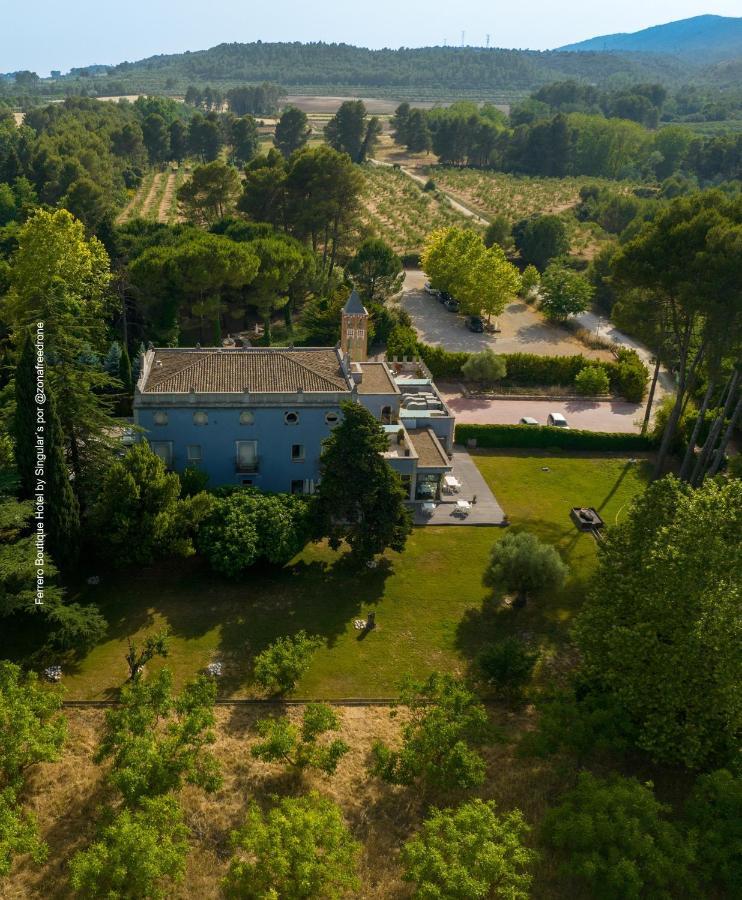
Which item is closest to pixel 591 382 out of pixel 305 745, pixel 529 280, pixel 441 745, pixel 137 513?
pixel 529 280

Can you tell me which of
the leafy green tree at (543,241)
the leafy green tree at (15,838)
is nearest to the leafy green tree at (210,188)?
the leafy green tree at (543,241)

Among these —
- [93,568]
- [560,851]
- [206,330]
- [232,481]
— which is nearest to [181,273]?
[206,330]

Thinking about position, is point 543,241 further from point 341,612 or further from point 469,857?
point 469,857

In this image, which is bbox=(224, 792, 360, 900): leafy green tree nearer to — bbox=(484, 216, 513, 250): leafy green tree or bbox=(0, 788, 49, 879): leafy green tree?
bbox=(0, 788, 49, 879): leafy green tree

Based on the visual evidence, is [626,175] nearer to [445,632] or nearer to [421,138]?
[421,138]

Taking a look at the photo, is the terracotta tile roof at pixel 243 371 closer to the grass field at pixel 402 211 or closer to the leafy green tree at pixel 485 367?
the leafy green tree at pixel 485 367

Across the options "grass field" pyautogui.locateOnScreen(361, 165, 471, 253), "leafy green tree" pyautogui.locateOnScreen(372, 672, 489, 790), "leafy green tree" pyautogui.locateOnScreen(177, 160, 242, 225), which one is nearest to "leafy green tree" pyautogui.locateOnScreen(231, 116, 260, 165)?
"grass field" pyautogui.locateOnScreen(361, 165, 471, 253)
